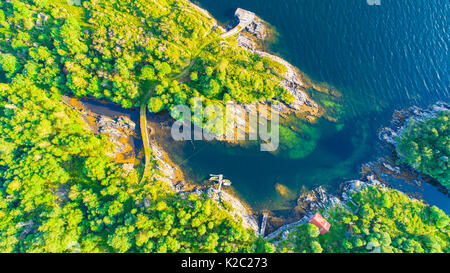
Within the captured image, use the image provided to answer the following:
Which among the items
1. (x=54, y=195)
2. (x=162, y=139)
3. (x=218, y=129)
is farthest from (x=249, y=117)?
(x=54, y=195)

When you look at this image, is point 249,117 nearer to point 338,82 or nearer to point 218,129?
point 218,129

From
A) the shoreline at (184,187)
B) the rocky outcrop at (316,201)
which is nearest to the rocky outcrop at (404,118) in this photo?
the rocky outcrop at (316,201)

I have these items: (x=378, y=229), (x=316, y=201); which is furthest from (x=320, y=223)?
(x=378, y=229)

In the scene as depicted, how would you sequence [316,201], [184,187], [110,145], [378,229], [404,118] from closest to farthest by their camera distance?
[378,229]
[110,145]
[316,201]
[184,187]
[404,118]

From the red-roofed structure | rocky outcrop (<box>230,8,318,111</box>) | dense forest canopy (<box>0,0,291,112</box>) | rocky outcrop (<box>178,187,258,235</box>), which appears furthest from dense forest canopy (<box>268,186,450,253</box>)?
dense forest canopy (<box>0,0,291,112</box>)

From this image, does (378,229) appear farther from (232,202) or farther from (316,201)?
(232,202)

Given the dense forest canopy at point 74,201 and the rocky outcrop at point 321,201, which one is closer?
the dense forest canopy at point 74,201

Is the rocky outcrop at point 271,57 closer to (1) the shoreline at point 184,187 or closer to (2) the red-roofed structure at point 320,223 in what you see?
(1) the shoreline at point 184,187
